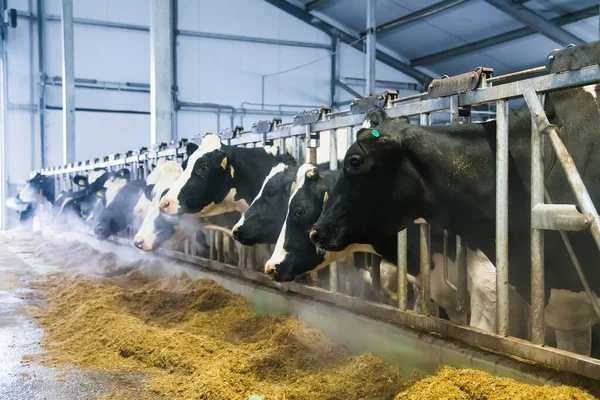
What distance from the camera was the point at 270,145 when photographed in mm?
6004

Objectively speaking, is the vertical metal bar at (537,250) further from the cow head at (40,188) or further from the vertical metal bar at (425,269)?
the cow head at (40,188)

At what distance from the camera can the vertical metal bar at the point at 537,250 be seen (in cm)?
277

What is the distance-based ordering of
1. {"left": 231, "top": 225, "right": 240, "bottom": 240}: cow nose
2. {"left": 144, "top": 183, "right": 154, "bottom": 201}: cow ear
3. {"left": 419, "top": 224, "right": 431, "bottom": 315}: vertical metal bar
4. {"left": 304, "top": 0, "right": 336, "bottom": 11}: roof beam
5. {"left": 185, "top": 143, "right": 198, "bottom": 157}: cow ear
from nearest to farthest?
{"left": 419, "top": 224, "right": 431, "bottom": 315}: vertical metal bar → {"left": 231, "top": 225, "right": 240, "bottom": 240}: cow nose → {"left": 185, "top": 143, "right": 198, "bottom": 157}: cow ear → {"left": 144, "top": 183, "right": 154, "bottom": 201}: cow ear → {"left": 304, "top": 0, "right": 336, "bottom": 11}: roof beam

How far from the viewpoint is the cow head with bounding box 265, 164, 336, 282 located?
401cm

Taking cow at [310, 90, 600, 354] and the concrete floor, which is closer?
cow at [310, 90, 600, 354]

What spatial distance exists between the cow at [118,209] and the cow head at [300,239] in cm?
520

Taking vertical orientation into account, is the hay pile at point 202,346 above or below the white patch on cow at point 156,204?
below

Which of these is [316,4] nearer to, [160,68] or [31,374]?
[160,68]

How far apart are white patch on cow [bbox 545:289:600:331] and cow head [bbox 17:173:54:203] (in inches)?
532

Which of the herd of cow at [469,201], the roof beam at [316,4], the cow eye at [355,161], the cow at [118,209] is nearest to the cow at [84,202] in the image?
the cow at [118,209]

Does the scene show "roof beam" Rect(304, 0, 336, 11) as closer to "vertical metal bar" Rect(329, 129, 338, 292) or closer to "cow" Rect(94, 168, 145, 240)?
"cow" Rect(94, 168, 145, 240)

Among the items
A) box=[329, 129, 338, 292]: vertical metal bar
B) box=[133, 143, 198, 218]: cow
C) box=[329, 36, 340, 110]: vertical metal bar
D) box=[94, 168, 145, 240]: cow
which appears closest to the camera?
box=[329, 129, 338, 292]: vertical metal bar

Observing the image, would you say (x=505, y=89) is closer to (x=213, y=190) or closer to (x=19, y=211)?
(x=213, y=190)

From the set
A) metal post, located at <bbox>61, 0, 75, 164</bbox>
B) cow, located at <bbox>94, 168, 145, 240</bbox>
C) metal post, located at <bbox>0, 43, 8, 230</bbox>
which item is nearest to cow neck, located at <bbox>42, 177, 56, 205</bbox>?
metal post, located at <bbox>61, 0, 75, 164</bbox>
